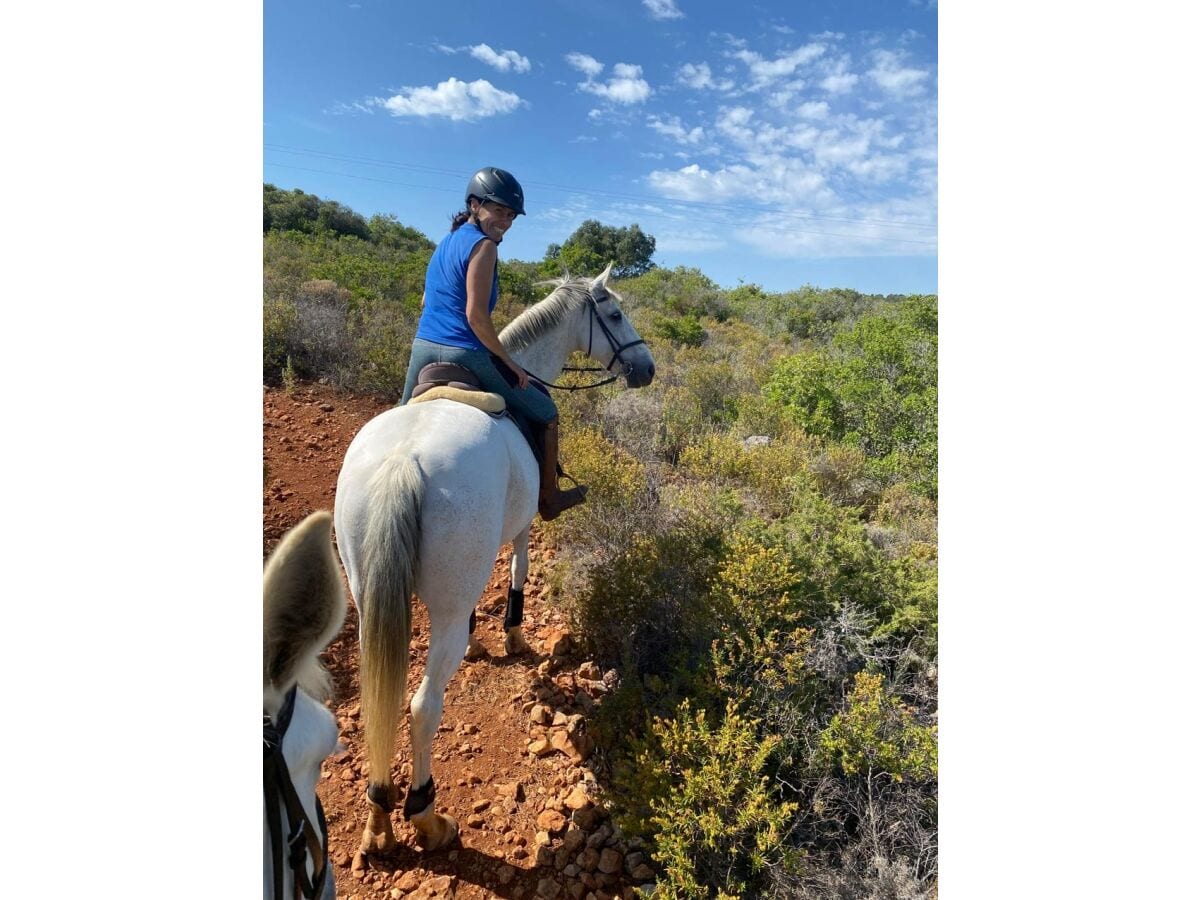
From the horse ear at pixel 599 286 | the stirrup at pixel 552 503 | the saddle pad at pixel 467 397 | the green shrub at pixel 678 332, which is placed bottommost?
the stirrup at pixel 552 503

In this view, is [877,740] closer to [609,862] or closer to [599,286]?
[609,862]

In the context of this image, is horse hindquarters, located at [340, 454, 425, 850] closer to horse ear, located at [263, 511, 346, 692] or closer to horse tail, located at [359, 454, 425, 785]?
horse tail, located at [359, 454, 425, 785]

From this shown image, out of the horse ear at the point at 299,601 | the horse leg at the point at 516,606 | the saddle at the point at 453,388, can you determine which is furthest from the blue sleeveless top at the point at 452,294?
the horse ear at the point at 299,601

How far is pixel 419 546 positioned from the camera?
1.72m

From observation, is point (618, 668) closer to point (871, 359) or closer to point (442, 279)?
point (442, 279)

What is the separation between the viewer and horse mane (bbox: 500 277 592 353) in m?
2.70

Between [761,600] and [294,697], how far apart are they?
1.93m

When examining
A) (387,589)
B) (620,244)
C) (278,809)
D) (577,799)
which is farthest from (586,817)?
(620,244)

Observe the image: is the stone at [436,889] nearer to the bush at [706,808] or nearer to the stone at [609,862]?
the stone at [609,862]

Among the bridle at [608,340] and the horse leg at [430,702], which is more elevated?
the bridle at [608,340]

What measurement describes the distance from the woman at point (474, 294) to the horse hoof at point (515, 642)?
49.7 inches

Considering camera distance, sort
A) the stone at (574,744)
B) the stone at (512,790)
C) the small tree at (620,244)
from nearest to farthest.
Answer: the stone at (512,790), the stone at (574,744), the small tree at (620,244)

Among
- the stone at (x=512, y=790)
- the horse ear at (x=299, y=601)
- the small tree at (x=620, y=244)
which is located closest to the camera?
the horse ear at (x=299, y=601)

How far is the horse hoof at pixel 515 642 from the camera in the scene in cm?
292
